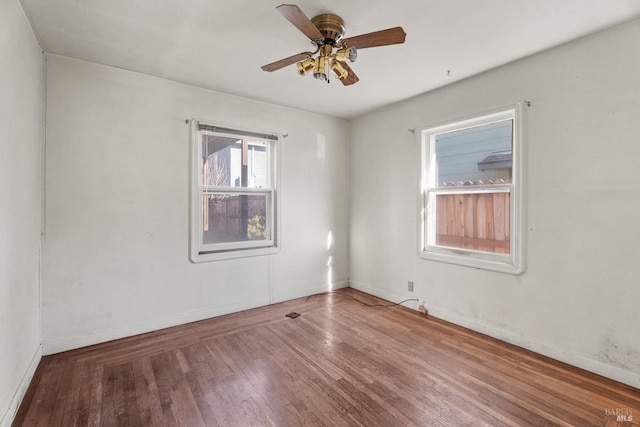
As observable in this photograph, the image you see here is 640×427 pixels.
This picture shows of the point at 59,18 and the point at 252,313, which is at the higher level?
the point at 59,18

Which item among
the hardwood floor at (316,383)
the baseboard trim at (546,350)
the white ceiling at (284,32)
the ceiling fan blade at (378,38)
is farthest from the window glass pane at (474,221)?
the ceiling fan blade at (378,38)

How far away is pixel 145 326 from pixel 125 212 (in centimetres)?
114

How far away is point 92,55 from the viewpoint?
8.47 feet

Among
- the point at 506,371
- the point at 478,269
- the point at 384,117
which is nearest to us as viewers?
the point at 506,371

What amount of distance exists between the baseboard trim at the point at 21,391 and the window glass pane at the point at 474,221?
371 centimetres

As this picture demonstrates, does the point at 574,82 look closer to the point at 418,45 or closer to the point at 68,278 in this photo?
the point at 418,45

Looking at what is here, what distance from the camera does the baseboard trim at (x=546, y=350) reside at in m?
2.16

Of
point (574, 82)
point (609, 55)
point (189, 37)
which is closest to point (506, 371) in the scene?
point (574, 82)

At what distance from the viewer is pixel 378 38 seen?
187 cm

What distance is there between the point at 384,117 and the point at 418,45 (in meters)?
1.59

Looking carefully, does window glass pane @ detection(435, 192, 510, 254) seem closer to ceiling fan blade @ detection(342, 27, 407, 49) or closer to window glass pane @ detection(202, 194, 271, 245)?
ceiling fan blade @ detection(342, 27, 407, 49)

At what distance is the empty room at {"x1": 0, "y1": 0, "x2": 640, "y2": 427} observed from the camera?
1943 mm

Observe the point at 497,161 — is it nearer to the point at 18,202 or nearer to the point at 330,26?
the point at 330,26

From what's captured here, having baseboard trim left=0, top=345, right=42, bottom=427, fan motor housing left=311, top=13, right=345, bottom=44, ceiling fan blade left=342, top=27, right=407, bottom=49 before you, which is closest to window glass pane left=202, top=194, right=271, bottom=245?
baseboard trim left=0, top=345, right=42, bottom=427
